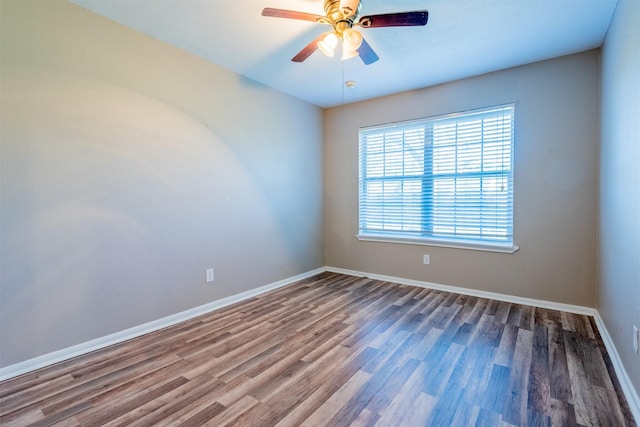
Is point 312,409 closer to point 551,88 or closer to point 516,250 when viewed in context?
point 516,250

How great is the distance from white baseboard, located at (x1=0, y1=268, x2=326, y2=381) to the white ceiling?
7.97ft

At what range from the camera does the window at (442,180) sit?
10.5 feet

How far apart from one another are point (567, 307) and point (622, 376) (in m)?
1.25

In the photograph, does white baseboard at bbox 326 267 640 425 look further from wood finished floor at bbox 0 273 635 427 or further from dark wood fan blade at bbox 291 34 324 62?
dark wood fan blade at bbox 291 34 324 62

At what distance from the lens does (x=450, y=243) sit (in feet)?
11.4

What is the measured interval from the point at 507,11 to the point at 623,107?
1014 millimetres

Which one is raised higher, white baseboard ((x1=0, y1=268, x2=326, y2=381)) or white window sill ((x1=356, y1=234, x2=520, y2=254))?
white window sill ((x1=356, y1=234, x2=520, y2=254))

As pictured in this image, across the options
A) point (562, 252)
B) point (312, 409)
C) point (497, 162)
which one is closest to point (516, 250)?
point (562, 252)

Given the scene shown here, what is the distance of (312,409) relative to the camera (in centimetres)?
155

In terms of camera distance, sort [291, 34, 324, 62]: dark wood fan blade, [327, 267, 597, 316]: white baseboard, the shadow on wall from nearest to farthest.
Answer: the shadow on wall, [291, 34, 324, 62]: dark wood fan blade, [327, 267, 597, 316]: white baseboard

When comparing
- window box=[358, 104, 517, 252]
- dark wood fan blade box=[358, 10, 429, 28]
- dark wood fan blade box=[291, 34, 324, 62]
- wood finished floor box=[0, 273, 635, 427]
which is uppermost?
dark wood fan blade box=[291, 34, 324, 62]

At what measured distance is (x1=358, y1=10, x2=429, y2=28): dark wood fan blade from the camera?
1659 mm

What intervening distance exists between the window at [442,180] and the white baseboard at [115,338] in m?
1.99

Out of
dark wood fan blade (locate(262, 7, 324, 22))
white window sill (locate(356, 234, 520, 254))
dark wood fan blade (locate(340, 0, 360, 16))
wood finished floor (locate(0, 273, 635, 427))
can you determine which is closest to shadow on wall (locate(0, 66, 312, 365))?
wood finished floor (locate(0, 273, 635, 427))
